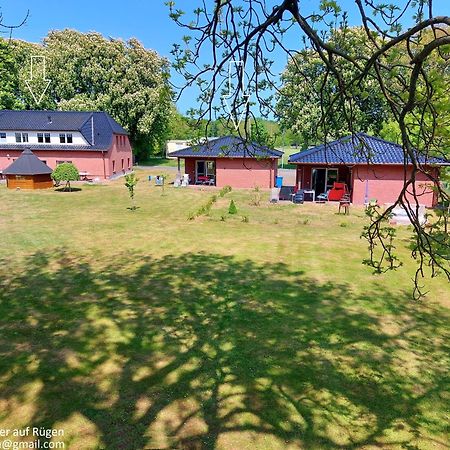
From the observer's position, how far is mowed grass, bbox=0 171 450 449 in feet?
18.9

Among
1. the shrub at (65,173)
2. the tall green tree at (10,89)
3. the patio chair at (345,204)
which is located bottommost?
the patio chair at (345,204)

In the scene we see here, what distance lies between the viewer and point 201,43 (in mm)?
5125

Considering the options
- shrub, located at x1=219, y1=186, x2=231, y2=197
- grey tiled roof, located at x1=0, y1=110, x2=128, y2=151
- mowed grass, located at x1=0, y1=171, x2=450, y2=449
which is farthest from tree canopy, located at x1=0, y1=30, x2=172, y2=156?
mowed grass, located at x1=0, y1=171, x2=450, y2=449

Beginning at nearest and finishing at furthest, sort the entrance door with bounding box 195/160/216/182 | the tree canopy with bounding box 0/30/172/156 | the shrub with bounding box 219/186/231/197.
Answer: the shrub with bounding box 219/186/231/197, the entrance door with bounding box 195/160/216/182, the tree canopy with bounding box 0/30/172/156

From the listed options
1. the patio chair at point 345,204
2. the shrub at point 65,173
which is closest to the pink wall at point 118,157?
the shrub at point 65,173

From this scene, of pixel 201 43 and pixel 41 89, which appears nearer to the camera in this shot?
pixel 201 43

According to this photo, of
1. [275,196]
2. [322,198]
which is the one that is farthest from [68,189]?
[322,198]

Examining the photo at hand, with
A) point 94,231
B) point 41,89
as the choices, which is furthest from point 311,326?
point 41,89

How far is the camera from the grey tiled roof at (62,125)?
41.3m

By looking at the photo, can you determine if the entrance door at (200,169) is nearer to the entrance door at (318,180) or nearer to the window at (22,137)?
the entrance door at (318,180)

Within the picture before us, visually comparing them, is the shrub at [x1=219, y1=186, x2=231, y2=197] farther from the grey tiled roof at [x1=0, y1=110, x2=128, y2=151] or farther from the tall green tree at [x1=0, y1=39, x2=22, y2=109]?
the tall green tree at [x1=0, y1=39, x2=22, y2=109]

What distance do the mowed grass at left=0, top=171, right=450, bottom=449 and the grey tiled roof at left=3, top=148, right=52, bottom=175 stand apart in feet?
62.4

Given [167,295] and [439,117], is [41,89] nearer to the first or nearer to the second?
[167,295]

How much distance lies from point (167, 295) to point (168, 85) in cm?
695
